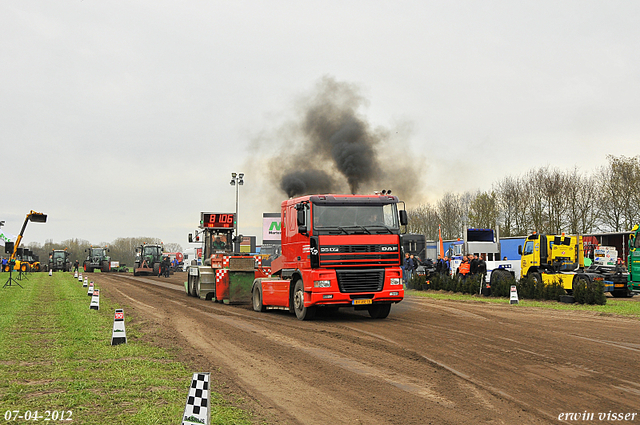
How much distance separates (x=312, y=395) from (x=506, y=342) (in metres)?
5.31

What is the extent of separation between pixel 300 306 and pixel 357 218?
2825mm

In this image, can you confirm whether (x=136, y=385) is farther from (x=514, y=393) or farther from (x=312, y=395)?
(x=514, y=393)

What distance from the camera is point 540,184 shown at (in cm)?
5047

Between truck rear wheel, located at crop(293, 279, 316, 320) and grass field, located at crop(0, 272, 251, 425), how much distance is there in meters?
4.24

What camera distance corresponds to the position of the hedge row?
64.1ft

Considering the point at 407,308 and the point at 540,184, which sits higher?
the point at 540,184

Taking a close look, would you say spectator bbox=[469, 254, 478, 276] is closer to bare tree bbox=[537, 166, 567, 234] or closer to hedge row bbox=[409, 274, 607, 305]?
hedge row bbox=[409, 274, 607, 305]

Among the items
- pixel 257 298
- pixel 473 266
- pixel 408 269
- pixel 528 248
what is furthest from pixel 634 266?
pixel 257 298

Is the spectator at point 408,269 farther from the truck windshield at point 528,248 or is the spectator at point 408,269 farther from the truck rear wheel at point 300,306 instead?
the truck rear wheel at point 300,306

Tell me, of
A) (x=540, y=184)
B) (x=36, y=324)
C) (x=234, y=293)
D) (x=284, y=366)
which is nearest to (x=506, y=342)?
(x=284, y=366)

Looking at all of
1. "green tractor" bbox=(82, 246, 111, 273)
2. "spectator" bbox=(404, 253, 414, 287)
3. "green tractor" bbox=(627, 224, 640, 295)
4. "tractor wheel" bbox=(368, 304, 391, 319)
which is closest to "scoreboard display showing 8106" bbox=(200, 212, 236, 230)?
"spectator" bbox=(404, 253, 414, 287)

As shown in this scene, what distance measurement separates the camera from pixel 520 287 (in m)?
22.7

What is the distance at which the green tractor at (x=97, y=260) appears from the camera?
6268 centimetres

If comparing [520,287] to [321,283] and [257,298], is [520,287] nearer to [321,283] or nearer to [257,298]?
[257,298]
